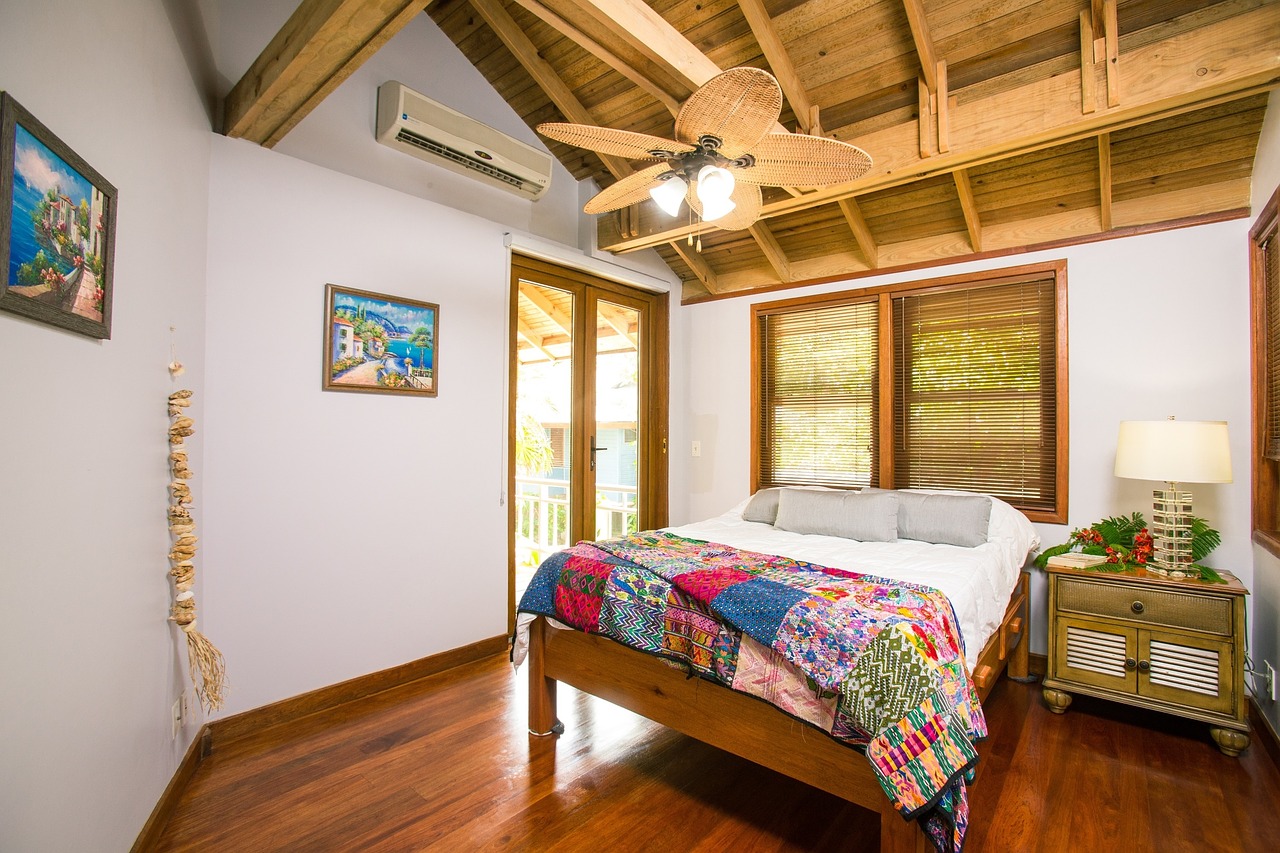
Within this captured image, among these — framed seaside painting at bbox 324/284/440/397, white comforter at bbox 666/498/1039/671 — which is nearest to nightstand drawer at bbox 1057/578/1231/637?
white comforter at bbox 666/498/1039/671

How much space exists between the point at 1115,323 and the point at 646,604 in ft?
9.45

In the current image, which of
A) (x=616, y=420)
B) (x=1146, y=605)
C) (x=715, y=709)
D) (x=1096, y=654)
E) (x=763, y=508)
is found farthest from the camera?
(x=616, y=420)

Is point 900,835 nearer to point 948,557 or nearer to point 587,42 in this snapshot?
point 948,557

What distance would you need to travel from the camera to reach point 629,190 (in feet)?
7.20

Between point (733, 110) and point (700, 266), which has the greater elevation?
point (700, 266)

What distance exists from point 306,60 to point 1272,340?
391 centimetres

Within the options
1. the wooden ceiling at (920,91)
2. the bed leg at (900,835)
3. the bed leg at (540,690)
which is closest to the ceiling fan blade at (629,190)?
the wooden ceiling at (920,91)

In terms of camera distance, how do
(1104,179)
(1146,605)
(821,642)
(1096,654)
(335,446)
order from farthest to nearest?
1. (1104,179)
2. (335,446)
3. (1096,654)
4. (1146,605)
5. (821,642)

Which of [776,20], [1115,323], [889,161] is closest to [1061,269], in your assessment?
[1115,323]

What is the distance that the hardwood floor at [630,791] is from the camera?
74.9 inches

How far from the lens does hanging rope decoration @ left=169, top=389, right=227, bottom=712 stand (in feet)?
6.80

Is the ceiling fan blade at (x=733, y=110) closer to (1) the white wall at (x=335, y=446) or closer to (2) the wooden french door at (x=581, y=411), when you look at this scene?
(1) the white wall at (x=335, y=446)

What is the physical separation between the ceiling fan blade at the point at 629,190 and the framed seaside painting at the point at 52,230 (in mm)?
1333

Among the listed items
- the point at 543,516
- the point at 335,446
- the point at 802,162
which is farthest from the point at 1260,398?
the point at 335,446
